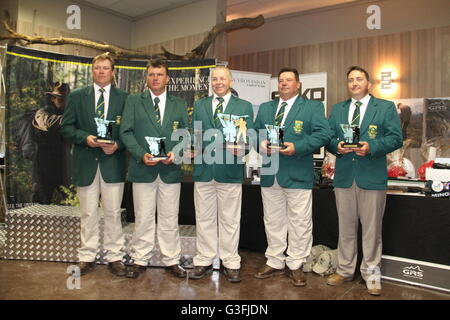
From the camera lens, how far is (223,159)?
311cm

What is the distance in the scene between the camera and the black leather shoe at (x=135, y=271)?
3182 mm

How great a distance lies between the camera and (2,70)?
5117mm

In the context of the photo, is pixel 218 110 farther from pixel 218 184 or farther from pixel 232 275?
pixel 232 275

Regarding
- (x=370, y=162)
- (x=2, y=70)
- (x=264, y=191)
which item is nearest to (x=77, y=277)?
(x=264, y=191)

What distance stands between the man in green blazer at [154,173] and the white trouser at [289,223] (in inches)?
33.2

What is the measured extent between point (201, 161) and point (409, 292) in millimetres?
2107

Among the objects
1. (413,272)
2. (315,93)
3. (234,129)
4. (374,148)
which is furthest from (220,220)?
(315,93)

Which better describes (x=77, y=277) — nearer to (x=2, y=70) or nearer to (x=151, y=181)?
(x=151, y=181)

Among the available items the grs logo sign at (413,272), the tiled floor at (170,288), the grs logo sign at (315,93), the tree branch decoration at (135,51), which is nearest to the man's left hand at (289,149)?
the tiled floor at (170,288)

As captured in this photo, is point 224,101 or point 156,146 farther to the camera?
point 224,101

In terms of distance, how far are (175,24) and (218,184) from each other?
5.59 m

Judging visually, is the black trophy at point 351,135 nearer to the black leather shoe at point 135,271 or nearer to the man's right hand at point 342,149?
the man's right hand at point 342,149
